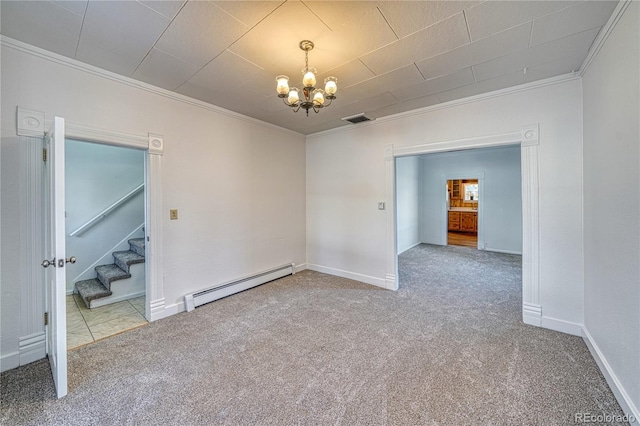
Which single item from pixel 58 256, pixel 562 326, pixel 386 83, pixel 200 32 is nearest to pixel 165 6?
pixel 200 32

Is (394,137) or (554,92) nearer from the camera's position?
(554,92)

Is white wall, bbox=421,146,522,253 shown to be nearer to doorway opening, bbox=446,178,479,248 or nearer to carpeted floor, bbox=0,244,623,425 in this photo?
doorway opening, bbox=446,178,479,248

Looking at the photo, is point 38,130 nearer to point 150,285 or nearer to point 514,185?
point 150,285

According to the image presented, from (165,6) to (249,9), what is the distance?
0.56 meters

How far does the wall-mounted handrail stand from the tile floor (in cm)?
100

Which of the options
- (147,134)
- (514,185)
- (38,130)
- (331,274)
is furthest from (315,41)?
(514,185)

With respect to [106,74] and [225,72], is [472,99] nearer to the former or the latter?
[225,72]

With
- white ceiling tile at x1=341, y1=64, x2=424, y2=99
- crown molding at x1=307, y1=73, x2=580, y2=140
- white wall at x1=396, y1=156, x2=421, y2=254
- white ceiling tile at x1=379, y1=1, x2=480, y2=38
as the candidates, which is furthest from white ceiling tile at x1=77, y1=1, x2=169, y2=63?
white wall at x1=396, y1=156, x2=421, y2=254

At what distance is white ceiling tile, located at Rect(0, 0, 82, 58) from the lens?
173 centimetres

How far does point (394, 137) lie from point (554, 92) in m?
1.81

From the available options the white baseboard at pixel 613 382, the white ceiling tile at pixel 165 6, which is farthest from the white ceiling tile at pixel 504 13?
the white baseboard at pixel 613 382

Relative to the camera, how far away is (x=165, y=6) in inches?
67.9

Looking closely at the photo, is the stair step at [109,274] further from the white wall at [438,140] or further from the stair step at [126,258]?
the white wall at [438,140]

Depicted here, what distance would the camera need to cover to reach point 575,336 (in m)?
2.55
